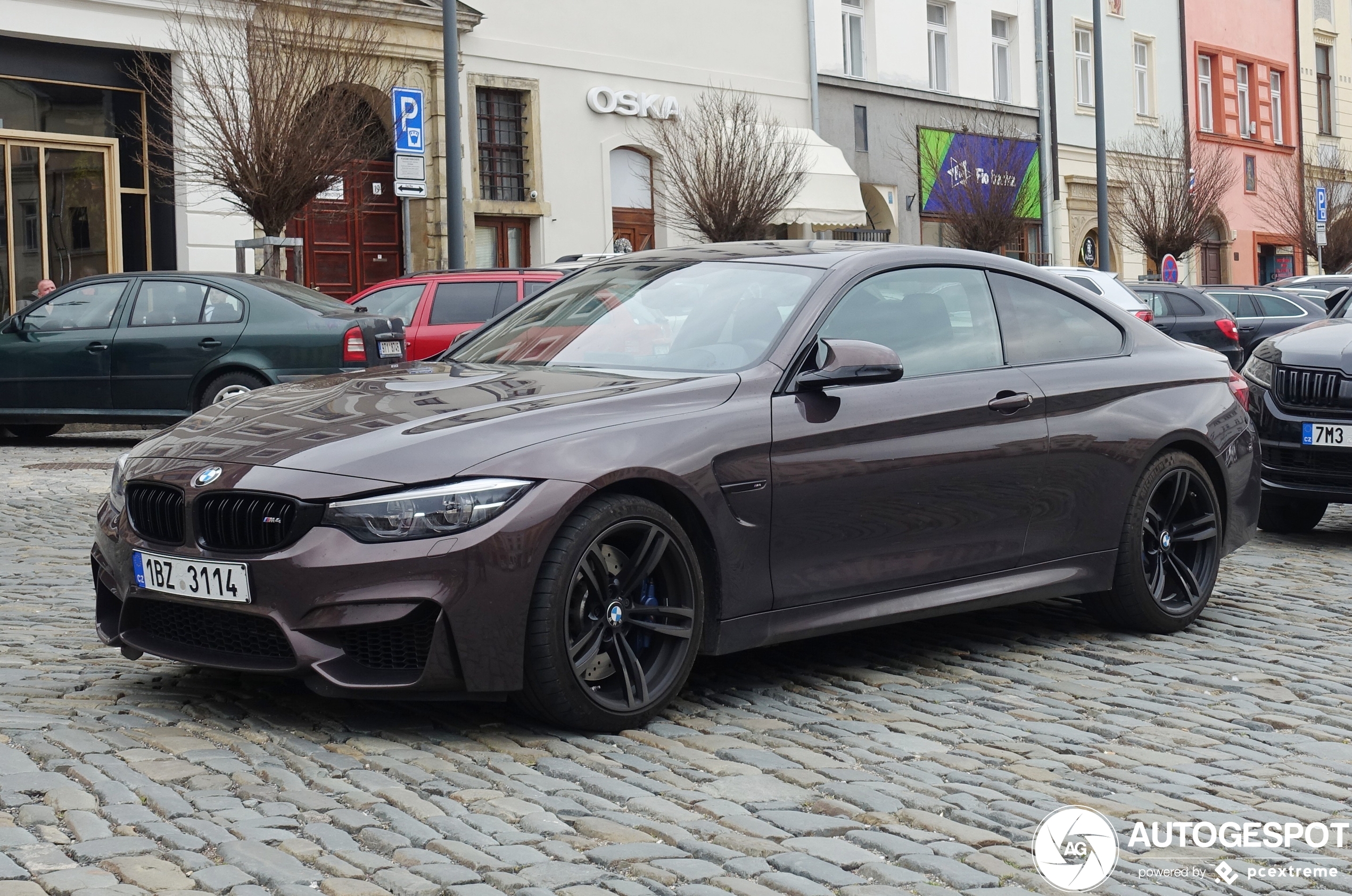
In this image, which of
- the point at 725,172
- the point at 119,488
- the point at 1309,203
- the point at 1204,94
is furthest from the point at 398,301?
the point at 1309,203

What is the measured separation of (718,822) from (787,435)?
157cm

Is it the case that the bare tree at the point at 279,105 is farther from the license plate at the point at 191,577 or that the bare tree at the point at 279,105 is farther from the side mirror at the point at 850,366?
the license plate at the point at 191,577

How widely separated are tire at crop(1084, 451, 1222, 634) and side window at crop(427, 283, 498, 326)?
10886 millimetres

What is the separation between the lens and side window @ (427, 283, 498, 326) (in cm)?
1705

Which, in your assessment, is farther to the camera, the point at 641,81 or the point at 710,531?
the point at 641,81

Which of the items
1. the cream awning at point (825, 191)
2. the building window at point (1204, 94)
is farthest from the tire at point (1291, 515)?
the building window at point (1204, 94)

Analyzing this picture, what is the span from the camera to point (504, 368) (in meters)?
5.77

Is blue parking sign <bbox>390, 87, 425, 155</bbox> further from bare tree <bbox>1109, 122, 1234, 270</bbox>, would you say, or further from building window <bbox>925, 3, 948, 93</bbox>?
bare tree <bbox>1109, 122, 1234, 270</bbox>

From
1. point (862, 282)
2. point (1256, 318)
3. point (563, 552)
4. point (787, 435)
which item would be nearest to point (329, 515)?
point (563, 552)

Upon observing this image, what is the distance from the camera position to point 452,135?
18.2m

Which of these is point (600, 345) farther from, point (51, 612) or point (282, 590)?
point (51, 612)

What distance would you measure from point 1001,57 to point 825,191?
350 inches

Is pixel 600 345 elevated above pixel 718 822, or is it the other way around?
pixel 600 345

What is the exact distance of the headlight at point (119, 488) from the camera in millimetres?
5203
